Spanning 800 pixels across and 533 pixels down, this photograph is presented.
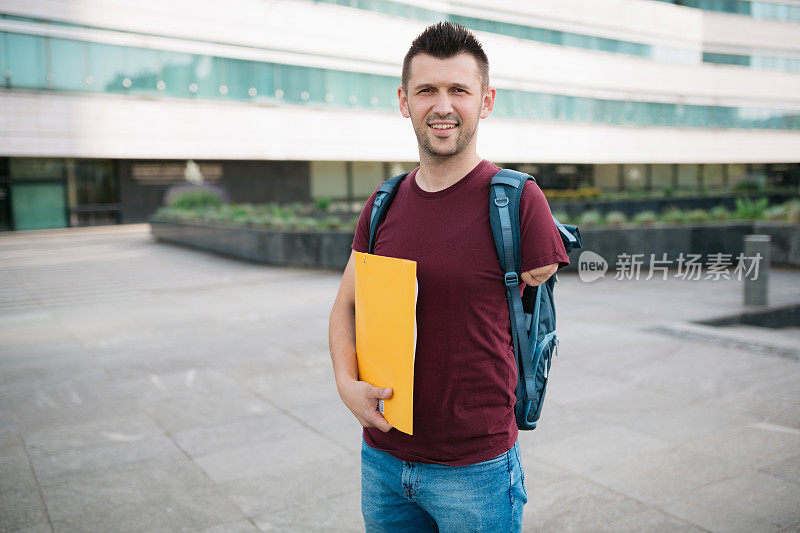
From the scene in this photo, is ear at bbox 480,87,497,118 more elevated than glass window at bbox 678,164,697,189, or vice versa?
glass window at bbox 678,164,697,189

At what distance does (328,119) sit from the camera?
3481 cm

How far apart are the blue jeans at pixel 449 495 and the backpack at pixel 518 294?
200 millimetres

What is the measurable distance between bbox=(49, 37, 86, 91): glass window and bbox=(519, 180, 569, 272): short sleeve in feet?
101

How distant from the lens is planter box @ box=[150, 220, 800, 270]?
15141 millimetres

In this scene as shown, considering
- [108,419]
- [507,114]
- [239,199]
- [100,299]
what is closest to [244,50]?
[239,199]

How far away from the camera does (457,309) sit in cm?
193

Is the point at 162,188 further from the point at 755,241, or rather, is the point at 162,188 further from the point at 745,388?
the point at 745,388

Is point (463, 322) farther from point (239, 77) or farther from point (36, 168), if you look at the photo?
point (36, 168)

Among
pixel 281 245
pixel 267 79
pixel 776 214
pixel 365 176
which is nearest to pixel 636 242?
pixel 776 214

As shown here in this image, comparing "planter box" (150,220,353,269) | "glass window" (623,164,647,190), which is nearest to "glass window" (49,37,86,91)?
"planter box" (150,220,353,269)

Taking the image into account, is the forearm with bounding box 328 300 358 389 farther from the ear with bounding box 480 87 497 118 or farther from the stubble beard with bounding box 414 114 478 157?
the ear with bounding box 480 87 497 118

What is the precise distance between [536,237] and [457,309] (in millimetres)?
305

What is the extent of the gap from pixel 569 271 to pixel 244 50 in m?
23.2

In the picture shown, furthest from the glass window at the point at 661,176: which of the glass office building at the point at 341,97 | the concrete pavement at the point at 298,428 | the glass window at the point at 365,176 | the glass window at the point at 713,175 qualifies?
the concrete pavement at the point at 298,428
